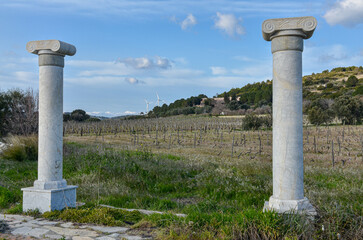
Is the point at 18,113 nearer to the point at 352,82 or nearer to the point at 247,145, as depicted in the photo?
the point at 247,145

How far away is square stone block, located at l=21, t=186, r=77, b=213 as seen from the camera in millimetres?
6246

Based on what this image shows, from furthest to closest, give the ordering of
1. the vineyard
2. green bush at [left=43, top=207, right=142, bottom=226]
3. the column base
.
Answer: the vineyard
green bush at [left=43, top=207, right=142, bottom=226]
the column base

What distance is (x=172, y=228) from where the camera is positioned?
15.6 ft

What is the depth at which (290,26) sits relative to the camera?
490 cm

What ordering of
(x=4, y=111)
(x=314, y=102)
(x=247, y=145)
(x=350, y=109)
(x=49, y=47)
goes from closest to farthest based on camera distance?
(x=49, y=47) → (x=247, y=145) → (x=4, y=111) → (x=350, y=109) → (x=314, y=102)

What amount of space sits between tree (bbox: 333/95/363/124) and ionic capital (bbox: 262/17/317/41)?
35788 millimetres

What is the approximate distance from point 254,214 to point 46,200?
3.96m

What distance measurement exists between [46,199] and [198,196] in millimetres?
3972

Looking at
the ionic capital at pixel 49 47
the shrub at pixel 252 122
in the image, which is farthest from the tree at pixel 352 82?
the ionic capital at pixel 49 47

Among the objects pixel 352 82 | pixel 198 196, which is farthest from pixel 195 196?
pixel 352 82

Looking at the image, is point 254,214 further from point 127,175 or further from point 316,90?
point 316,90

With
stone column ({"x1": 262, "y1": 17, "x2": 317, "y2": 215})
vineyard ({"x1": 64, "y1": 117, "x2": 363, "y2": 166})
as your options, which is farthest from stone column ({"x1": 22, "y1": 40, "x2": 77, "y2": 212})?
vineyard ({"x1": 64, "y1": 117, "x2": 363, "y2": 166})

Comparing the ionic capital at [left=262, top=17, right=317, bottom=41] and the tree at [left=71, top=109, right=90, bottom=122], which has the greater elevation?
the tree at [left=71, top=109, right=90, bottom=122]

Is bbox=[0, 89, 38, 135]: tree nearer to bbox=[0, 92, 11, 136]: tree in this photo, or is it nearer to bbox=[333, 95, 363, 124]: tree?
bbox=[0, 92, 11, 136]: tree
